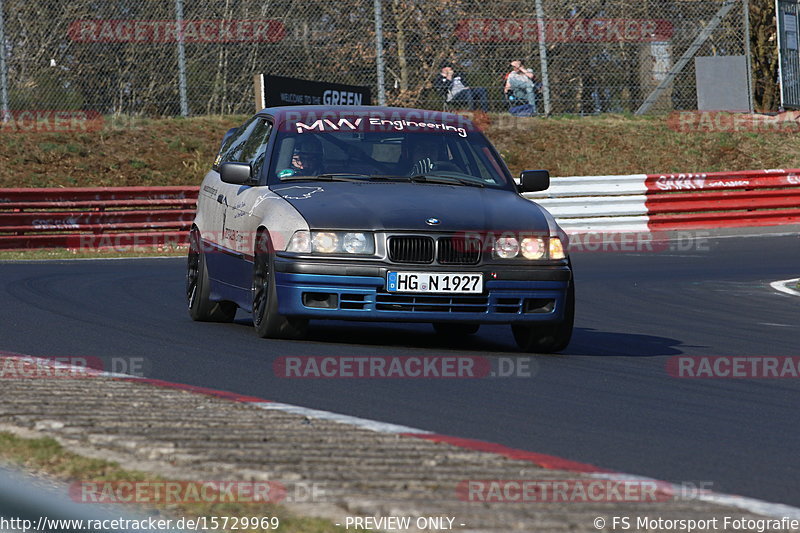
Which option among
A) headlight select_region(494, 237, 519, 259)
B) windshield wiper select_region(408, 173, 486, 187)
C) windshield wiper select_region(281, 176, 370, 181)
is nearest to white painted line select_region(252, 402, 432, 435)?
headlight select_region(494, 237, 519, 259)

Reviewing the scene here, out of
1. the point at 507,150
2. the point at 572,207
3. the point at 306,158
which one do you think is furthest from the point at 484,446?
the point at 507,150

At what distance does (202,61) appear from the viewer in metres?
24.0

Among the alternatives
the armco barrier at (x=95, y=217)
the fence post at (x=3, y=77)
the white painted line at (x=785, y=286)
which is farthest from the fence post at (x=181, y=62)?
the white painted line at (x=785, y=286)

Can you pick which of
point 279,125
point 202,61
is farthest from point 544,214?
point 202,61

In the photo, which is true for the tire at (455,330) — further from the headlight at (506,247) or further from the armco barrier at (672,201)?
the armco barrier at (672,201)

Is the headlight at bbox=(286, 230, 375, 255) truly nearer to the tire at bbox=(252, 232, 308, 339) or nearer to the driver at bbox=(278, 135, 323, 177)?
the tire at bbox=(252, 232, 308, 339)

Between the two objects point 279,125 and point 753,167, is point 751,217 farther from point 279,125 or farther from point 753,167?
point 279,125

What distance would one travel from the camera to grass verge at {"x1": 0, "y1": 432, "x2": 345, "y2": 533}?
361 centimetres

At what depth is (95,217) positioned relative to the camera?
20.7 m

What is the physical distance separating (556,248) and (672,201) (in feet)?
52.9

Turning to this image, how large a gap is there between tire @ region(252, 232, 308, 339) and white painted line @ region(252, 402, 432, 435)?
254 cm

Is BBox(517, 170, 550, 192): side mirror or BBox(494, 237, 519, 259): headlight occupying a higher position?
BBox(517, 170, 550, 192): side mirror

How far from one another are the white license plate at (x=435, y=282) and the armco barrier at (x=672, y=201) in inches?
573

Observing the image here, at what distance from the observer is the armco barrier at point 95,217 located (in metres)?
20.0
